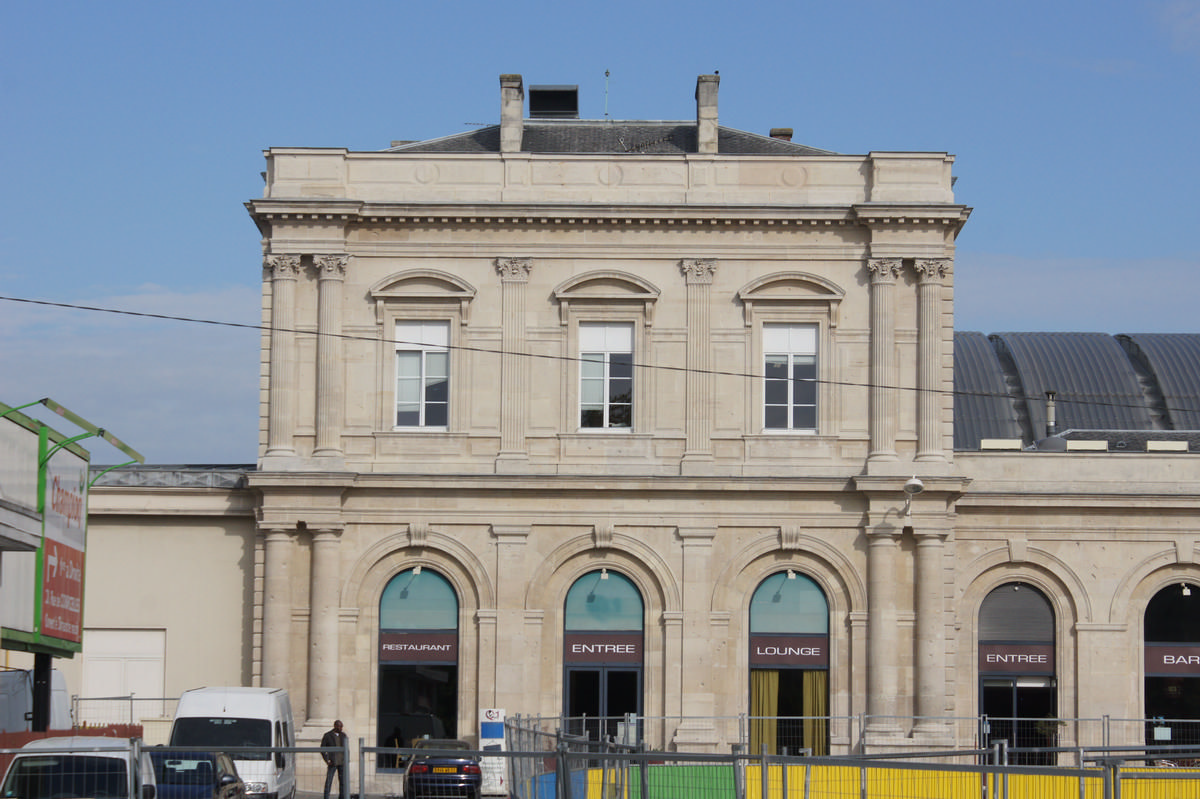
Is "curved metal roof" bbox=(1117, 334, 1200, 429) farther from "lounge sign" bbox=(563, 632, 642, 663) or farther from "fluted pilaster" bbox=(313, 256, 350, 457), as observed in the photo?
"fluted pilaster" bbox=(313, 256, 350, 457)

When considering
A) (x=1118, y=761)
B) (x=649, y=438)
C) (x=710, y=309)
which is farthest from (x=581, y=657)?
(x=1118, y=761)

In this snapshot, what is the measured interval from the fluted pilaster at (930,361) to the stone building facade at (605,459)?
0.06m

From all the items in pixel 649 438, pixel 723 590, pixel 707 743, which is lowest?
pixel 707 743

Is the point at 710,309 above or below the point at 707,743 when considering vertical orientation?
above

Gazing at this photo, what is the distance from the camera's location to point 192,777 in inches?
1016

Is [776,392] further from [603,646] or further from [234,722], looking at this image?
[234,722]

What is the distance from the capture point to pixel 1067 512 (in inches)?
1724

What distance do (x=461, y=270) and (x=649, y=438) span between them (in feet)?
18.7

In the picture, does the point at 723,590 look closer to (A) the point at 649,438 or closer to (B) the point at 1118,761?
(A) the point at 649,438

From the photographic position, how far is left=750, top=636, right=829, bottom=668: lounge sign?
42.1 meters

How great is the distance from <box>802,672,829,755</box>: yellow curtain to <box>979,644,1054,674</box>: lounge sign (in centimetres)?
419

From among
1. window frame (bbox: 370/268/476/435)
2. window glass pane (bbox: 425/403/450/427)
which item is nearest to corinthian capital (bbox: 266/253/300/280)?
window frame (bbox: 370/268/476/435)

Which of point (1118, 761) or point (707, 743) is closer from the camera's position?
point (1118, 761)

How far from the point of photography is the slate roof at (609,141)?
147ft
